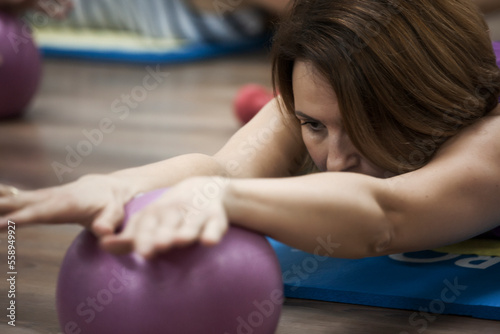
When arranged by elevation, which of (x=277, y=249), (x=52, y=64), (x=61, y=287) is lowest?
(x=52, y=64)

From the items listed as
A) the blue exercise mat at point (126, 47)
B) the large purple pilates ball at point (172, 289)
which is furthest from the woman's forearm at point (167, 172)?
the blue exercise mat at point (126, 47)

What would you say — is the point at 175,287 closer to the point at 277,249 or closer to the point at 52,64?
the point at 277,249

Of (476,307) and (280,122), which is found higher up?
(280,122)

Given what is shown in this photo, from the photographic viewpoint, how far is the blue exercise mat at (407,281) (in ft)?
4.09

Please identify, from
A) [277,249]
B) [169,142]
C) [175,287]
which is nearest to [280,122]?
[277,249]

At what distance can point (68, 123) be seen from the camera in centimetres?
266

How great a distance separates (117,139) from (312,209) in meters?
1.49

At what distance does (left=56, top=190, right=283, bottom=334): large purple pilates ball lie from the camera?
0.98 metres

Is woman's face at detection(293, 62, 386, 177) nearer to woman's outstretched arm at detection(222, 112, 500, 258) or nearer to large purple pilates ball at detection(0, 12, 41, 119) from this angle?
woman's outstretched arm at detection(222, 112, 500, 258)

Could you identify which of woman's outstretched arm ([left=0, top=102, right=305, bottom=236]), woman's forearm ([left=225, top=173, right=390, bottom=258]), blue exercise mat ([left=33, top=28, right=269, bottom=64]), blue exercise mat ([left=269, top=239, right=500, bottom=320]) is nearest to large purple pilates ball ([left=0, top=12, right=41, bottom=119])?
blue exercise mat ([left=33, top=28, right=269, bottom=64])

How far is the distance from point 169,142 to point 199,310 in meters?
1.43

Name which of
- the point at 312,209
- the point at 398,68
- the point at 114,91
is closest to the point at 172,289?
the point at 312,209

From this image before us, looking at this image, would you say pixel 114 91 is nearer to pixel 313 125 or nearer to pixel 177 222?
pixel 313 125

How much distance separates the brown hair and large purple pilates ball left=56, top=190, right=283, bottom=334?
12.0 inches
